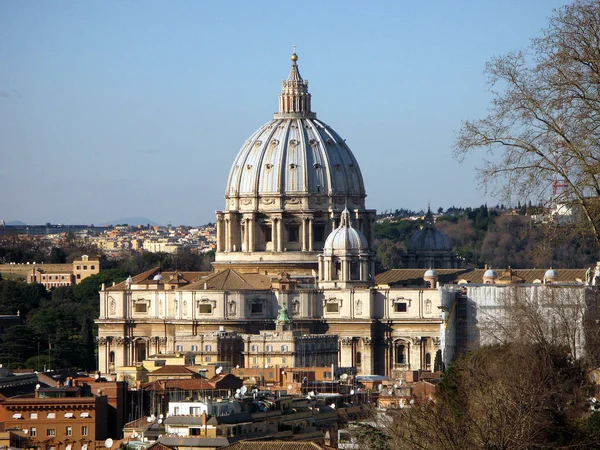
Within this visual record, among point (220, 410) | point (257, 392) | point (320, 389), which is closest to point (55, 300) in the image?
point (320, 389)

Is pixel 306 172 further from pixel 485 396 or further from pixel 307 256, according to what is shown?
pixel 485 396

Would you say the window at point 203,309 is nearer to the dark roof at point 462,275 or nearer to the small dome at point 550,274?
the dark roof at point 462,275

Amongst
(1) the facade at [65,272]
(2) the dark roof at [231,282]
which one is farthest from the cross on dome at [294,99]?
(1) the facade at [65,272]

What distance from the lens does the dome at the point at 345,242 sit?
112m

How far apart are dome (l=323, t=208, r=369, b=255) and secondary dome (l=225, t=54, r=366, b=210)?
876 centimetres

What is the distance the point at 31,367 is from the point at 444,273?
26.4 meters

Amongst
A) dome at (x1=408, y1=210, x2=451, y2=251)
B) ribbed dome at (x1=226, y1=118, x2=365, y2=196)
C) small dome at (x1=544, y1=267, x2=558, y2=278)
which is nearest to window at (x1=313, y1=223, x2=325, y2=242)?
ribbed dome at (x1=226, y1=118, x2=365, y2=196)

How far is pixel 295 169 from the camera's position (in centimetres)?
12244

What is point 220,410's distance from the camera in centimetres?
5553

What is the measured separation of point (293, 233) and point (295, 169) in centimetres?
366

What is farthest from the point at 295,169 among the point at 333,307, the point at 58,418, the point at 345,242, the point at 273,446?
the point at 273,446

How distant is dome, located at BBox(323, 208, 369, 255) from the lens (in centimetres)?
11231

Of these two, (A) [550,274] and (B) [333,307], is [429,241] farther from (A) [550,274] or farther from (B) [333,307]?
(A) [550,274]

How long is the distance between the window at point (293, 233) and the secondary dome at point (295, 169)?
4.84ft
